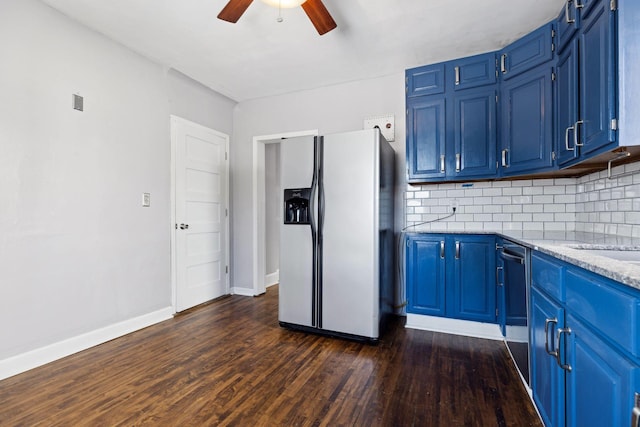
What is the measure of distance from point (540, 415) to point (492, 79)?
2.57 m

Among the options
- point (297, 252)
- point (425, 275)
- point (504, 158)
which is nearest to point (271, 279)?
point (297, 252)

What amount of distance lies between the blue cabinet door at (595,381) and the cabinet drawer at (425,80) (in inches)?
94.2

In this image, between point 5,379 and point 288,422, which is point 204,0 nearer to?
point 288,422

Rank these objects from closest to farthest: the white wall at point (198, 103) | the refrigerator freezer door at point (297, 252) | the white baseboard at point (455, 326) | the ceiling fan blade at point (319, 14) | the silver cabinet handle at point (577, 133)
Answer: the silver cabinet handle at point (577, 133) < the ceiling fan blade at point (319, 14) < the white baseboard at point (455, 326) < the refrigerator freezer door at point (297, 252) < the white wall at point (198, 103)

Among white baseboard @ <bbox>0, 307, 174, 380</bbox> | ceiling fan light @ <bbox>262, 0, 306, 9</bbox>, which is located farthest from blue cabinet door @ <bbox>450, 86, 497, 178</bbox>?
white baseboard @ <bbox>0, 307, 174, 380</bbox>

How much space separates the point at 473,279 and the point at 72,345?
3.33m

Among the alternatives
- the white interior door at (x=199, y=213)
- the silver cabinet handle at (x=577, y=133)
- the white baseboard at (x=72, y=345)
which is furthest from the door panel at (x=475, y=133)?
the white baseboard at (x=72, y=345)

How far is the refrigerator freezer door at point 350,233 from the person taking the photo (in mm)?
2586

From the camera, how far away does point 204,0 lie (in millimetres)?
2203

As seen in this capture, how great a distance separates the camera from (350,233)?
2666 millimetres

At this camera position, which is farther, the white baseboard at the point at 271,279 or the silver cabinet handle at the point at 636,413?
the white baseboard at the point at 271,279

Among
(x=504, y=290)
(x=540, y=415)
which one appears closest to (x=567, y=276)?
(x=540, y=415)

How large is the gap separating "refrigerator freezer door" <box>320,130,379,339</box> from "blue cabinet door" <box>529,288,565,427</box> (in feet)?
3.80

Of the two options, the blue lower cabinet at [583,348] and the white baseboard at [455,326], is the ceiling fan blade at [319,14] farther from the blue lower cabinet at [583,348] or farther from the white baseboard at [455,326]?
the white baseboard at [455,326]
